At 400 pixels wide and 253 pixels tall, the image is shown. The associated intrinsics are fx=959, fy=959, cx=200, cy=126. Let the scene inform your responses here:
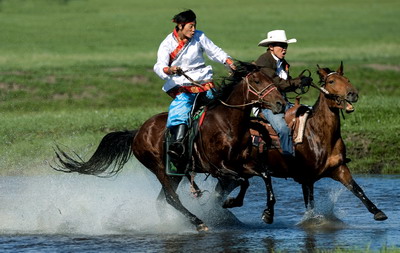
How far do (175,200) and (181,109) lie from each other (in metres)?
1.19

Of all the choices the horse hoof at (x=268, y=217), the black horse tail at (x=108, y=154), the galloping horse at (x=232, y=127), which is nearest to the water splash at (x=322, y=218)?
the horse hoof at (x=268, y=217)

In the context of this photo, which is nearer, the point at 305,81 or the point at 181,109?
the point at 305,81

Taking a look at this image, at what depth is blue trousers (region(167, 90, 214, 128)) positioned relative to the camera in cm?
1155

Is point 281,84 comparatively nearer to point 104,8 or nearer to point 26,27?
point 26,27

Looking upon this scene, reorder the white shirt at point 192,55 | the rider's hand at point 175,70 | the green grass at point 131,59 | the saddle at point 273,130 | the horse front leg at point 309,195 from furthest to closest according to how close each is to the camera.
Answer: the green grass at point 131,59
the horse front leg at point 309,195
the saddle at point 273,130
the white shirt at point 192,55
the rider's hand at point 175,70

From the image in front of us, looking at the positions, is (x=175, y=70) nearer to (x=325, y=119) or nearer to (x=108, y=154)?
(x=325, y=119)

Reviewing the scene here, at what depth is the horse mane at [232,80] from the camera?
1106 centimetres

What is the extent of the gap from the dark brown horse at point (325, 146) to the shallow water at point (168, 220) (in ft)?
1.63

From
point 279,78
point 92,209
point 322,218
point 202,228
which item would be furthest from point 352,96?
point 92,209

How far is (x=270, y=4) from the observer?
54.6 m

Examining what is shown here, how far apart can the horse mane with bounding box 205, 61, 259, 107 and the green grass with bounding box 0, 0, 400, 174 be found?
570 centimetres

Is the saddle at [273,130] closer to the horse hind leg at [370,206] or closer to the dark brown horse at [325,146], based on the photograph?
the dark brown horse at [325,146]

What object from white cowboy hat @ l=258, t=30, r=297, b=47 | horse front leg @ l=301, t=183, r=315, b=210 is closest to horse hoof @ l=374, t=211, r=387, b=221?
horse front leg @ l=301, t=183, r=315, b=210

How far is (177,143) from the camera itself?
11.6 m
